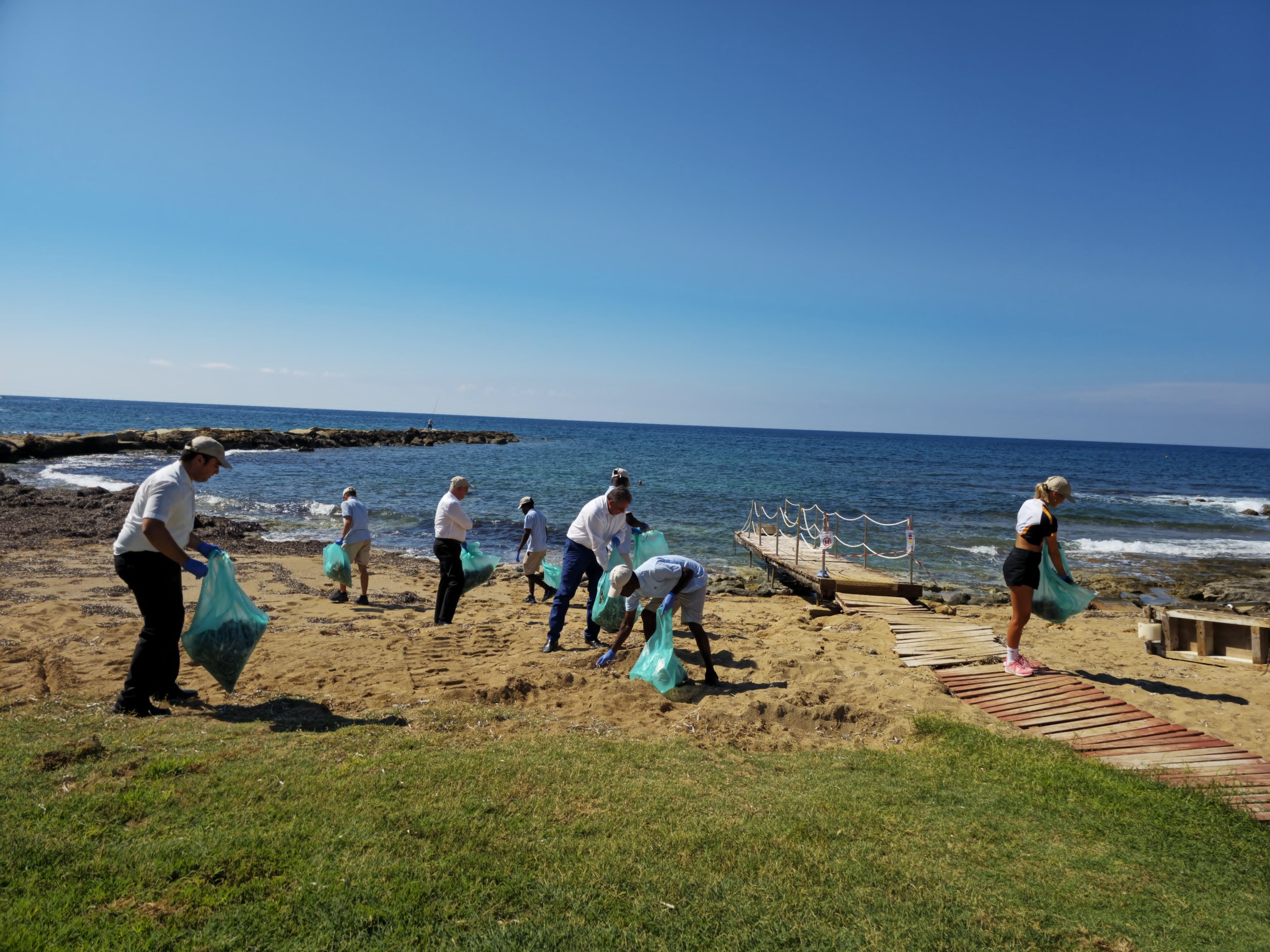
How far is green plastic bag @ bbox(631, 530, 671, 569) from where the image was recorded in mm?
8797

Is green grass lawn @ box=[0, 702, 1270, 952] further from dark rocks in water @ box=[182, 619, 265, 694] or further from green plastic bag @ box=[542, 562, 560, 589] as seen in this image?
green plastic bag @ box=[542, 562, 560, 589]

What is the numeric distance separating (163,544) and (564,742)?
3.19 m

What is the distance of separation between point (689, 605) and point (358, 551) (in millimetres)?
5988

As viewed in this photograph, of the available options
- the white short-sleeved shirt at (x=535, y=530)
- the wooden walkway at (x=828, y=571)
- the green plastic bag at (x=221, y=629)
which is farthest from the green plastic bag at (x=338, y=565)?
the wooden walkway at (x=828, y=571)

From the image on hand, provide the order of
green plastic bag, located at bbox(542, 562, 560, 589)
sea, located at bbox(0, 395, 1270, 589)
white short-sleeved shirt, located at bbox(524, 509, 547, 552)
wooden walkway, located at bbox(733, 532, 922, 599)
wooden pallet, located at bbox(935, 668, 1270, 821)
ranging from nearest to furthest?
1. wooden pallet, located at bbox(935, 668, 1270, 821)
2. white short-sleeved shirt, located at bbox(524, 509, 547, 552)
3. green plastic bag, located at bbox(542, 562, 560, 589)
4. wooden walkway, located at bbox(733, 532, 922, 599)
5. sea, located at bbox(0, 395, 1270, 589)

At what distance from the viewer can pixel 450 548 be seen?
914cm

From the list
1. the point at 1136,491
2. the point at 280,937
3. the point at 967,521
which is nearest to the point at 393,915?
the point at 280,937

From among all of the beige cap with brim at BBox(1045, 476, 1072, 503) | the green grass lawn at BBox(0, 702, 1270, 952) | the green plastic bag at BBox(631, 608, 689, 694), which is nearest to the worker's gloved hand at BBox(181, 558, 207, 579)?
the green grass lawn at BBox(0, 702, 1270, 952)

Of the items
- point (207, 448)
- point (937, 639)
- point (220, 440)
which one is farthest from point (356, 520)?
point (220, 440)

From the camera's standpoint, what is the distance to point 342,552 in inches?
417

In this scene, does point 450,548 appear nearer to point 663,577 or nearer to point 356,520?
point 356,520

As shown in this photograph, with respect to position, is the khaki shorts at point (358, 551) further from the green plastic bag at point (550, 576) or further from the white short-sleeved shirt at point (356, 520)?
the green plastic bag at point (550, 576)

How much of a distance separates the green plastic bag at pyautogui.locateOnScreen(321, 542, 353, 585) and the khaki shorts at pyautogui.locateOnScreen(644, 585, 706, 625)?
5.74 meters

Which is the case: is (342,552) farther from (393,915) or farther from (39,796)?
(393,915)
